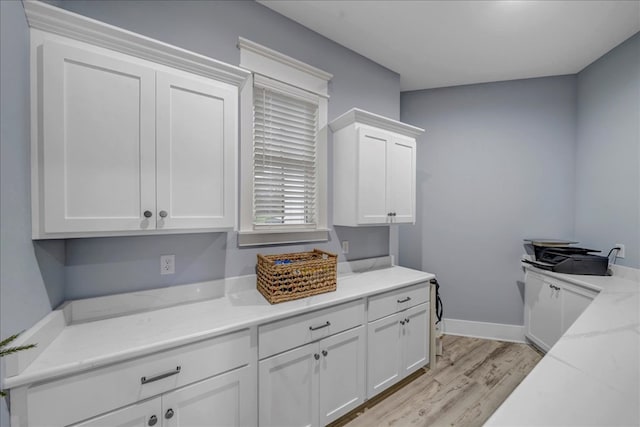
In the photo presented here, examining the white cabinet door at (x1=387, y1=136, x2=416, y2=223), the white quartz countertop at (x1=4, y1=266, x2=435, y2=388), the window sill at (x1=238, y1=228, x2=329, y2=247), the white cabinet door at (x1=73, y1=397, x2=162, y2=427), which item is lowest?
the white cabinet door at (x1=73, y1=397, x2=162, y2=427)

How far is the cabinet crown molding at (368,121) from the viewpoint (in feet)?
6.81

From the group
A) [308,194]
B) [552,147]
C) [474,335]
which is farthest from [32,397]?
[552,147]

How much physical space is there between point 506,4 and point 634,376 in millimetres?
2372

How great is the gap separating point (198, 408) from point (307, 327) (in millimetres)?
649

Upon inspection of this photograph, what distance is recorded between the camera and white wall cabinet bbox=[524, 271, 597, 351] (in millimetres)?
2221

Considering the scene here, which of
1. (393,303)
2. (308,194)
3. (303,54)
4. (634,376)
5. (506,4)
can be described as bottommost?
(393,303)

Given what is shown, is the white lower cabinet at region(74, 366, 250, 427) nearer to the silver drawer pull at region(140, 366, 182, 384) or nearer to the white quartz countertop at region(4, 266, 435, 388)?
the silver drawer pull at region(140, 366, 182, 384)

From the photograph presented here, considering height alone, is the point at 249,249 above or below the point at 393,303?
above

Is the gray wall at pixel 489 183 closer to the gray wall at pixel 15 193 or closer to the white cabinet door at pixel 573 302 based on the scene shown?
the white cabinet door at pixel 573 302

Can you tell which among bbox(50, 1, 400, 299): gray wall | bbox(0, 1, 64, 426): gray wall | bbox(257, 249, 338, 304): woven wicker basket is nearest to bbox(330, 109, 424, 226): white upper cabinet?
bbox(50, 1, 400, 299): gray wall

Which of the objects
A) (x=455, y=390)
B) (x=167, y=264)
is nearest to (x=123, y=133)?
(x=167, y=264)

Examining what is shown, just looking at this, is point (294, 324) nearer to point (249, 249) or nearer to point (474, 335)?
point (249, 249)

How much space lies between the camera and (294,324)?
152 centimetres

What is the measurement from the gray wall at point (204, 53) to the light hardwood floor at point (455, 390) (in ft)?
3.91
